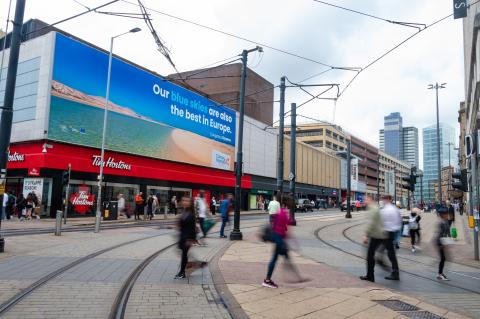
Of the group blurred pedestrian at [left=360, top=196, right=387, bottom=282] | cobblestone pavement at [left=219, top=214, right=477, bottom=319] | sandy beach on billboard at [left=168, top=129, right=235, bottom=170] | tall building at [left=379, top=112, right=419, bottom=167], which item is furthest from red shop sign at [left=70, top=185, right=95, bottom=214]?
tall building at [left=379, top=112, right=419, bottom=167]

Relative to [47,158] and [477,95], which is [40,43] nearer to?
[47,158]

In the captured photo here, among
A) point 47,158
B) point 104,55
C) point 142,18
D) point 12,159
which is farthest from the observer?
point 104,55

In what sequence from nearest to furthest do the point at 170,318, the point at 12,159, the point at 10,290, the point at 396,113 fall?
the point at 170,318 → the point at 10,290 → the point at 12,159 → the point at 396,113

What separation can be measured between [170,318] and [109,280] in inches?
106

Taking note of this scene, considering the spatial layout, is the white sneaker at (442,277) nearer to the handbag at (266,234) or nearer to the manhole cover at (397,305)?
the manhole cover at (397,305)

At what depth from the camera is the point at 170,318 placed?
5.41m

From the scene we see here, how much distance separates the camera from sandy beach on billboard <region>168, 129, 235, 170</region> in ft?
125

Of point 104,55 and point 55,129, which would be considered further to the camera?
point 104,55

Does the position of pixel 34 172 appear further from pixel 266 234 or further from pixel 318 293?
pixel 318 293

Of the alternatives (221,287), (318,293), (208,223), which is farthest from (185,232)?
(208,223)

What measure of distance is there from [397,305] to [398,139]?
7318 inches

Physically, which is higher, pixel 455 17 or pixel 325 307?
pixel 455 17

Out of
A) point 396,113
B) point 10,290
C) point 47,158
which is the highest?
point 396,113

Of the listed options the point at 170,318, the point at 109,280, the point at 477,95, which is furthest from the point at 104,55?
the point at 170,318
